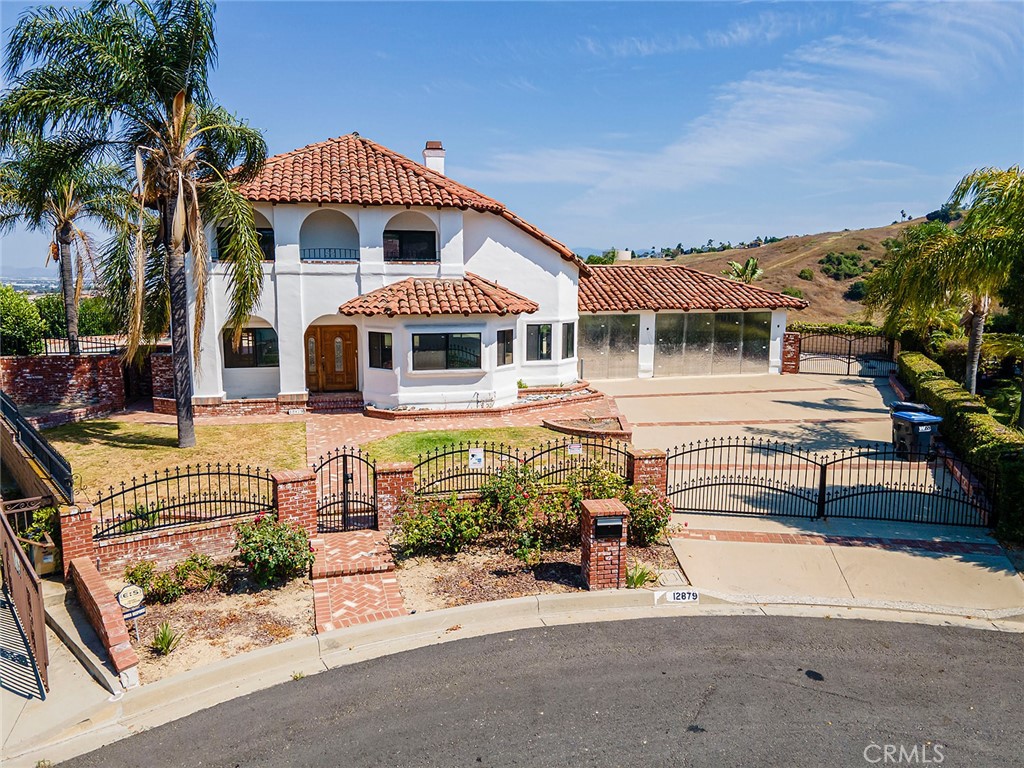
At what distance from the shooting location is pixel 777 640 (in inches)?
349

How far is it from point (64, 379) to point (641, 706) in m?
20.4

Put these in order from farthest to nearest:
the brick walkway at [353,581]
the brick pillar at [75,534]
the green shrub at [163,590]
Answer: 1. the brick pillar at [75,534]
2. the green shrub at [163,590]
3. the brick walkway at [353,581]

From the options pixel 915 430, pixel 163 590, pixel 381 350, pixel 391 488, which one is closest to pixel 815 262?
pixel 915 430

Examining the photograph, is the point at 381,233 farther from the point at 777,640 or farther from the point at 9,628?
the point at 777,640

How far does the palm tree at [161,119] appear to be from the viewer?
46.2 feet

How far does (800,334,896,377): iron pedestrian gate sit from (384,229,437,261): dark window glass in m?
19.6

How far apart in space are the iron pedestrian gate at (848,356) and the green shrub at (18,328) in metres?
32.3

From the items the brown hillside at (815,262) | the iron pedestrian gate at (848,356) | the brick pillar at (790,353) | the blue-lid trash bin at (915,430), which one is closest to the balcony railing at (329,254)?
the blue-lid trash bin at (915,430)

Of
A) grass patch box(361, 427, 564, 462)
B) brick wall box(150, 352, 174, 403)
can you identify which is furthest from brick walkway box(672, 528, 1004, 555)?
brick wall box(150, 352, 174, 403)

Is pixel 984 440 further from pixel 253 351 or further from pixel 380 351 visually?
pixel 253 351

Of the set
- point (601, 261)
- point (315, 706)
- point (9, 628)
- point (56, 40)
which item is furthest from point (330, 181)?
point (601, 261)

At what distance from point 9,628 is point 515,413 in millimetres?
14541

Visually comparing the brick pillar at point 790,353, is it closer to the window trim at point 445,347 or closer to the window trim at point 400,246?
the window trim at point 445,347

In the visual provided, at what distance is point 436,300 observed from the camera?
69.7 feet
